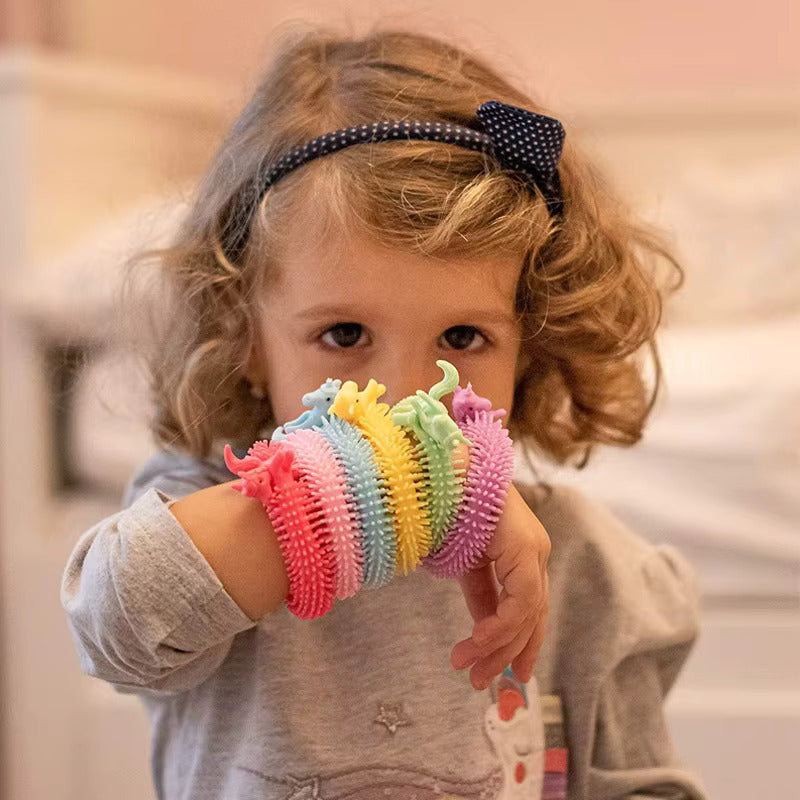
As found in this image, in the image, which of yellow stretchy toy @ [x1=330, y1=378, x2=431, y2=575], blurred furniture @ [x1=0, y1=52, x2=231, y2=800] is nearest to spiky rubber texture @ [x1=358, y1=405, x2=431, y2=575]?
yellow stretchy toy @ [x1=330, y1=378, x2=431, y2=575]

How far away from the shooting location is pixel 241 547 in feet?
1.92

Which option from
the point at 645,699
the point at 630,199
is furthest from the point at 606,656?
the point at 630,199

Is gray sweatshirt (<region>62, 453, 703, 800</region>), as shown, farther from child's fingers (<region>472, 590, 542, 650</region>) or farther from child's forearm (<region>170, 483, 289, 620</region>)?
child's fingers (<region>472, 590, 542, 650</region>)

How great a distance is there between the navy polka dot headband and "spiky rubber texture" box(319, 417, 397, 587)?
23 centimetres

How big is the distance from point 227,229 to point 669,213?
4.01 feet

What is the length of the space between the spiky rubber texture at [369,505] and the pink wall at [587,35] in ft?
5.28

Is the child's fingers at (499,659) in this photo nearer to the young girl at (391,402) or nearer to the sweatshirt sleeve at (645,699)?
the young girl at (391,402)

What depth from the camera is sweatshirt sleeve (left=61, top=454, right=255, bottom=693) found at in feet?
1.94

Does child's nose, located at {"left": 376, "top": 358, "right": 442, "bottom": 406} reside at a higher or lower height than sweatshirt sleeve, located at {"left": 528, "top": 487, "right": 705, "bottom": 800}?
higher

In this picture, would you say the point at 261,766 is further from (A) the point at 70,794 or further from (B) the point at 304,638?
(A) the point at 70,794

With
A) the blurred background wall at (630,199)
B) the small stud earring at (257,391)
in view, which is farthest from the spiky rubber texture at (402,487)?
the blurred background wall at (630,199)

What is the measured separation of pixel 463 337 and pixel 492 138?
12 centimetres

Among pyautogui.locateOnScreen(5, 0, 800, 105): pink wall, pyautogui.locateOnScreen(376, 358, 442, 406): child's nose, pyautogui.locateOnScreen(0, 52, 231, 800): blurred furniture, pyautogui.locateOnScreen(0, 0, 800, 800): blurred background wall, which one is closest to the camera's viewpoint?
pyautogui.locateOnScreen(376, 358, 442, 406): child's nose

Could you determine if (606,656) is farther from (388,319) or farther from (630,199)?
(630,199)
